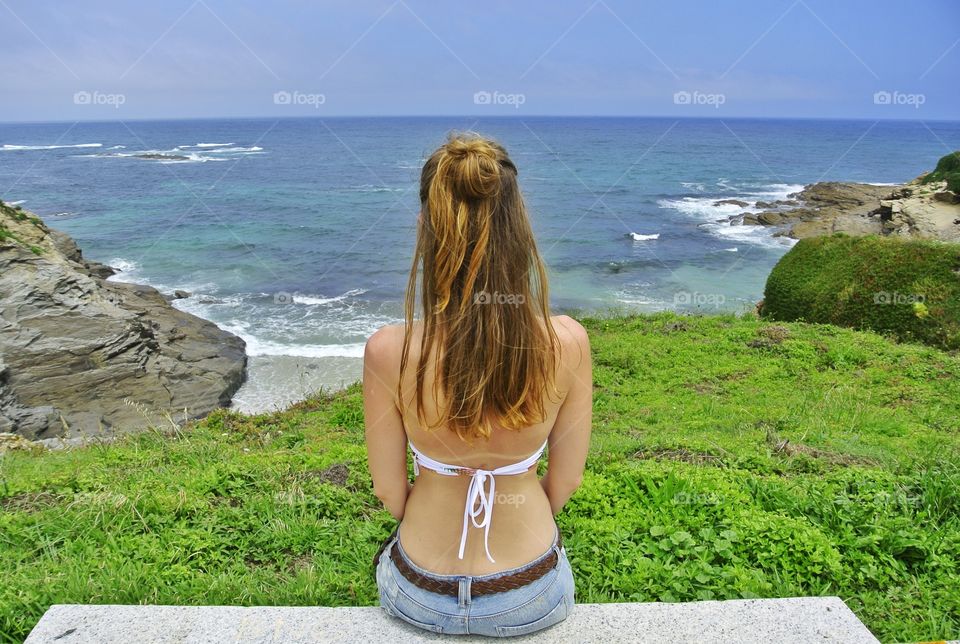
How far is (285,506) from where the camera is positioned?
4.11 m

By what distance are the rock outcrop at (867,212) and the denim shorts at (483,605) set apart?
71.9 feet

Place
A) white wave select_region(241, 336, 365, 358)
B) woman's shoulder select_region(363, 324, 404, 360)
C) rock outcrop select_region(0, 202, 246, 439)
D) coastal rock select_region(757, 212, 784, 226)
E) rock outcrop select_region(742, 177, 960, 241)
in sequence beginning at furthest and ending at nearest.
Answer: coastal rock select_region(757, 212, 784, 226), rock outcrop select_region(742, 177, 960, 241), white wave select_region(241, 336, 365, 358), rock outcrop select_region(0, 202, 246, 439), woman's shoulder select_region(363, 324, 404, 360)

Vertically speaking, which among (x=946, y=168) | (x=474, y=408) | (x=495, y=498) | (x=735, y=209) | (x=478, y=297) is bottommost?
(x=495, y=498)

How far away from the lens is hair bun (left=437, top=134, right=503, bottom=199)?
81.4 inches

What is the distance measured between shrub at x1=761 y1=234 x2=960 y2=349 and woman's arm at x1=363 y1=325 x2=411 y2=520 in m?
12.2

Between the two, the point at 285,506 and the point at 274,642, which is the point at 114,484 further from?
the point at 274,642

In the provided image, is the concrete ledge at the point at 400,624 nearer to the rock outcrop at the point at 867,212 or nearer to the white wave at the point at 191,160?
the rock outcrop at the point at 867,212

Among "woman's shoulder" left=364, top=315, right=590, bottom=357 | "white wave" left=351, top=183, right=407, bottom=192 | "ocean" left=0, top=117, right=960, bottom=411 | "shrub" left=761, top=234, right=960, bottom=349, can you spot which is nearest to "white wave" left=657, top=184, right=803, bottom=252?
"ocean" left=0, top=117, right=960, bottom=411

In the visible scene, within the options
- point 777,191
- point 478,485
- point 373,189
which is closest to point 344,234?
point 373,189

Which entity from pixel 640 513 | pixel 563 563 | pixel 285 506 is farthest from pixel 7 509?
pixel 640 513

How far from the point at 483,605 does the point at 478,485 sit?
456 mm

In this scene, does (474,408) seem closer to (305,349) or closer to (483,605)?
(483,605)

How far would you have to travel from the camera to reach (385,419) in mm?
2436

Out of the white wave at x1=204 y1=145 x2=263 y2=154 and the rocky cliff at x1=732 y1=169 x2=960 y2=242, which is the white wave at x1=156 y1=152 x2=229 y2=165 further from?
the rocky cliff at x1=732 y1=169 x2=960 y2=242
